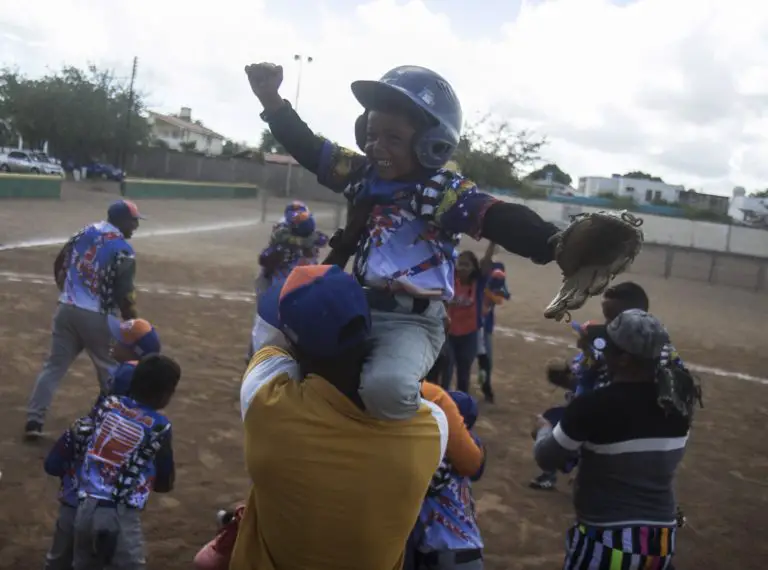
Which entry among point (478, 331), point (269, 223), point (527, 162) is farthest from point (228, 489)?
point (527, 162)

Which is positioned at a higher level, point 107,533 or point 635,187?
point 635,187

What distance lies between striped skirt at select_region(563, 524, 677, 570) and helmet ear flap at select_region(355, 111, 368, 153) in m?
2.03

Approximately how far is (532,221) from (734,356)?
12.9m

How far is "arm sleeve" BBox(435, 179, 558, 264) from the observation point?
7.36 feet

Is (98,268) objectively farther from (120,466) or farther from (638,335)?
(638,335)

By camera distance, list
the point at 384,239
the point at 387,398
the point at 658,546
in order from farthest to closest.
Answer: the point at 658,546
the point at 384,239
the point at 387,398

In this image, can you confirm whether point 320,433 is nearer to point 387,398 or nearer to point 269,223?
point 387,398

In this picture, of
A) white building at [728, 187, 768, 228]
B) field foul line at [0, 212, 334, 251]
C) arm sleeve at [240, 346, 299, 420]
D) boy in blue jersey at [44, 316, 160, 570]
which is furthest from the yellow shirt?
white building at [728, 187, 768, 228]

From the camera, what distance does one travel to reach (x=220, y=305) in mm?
13047

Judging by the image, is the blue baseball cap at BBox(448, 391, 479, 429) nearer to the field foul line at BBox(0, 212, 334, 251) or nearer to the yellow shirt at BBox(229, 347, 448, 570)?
the yellow shirt at BBox(229, 347, 448, 570)

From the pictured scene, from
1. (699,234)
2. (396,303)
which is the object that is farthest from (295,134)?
(699,234)

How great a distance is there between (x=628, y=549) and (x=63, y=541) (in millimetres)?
2708

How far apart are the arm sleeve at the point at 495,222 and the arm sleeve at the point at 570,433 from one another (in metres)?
1.34

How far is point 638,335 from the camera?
3451 millimetres
